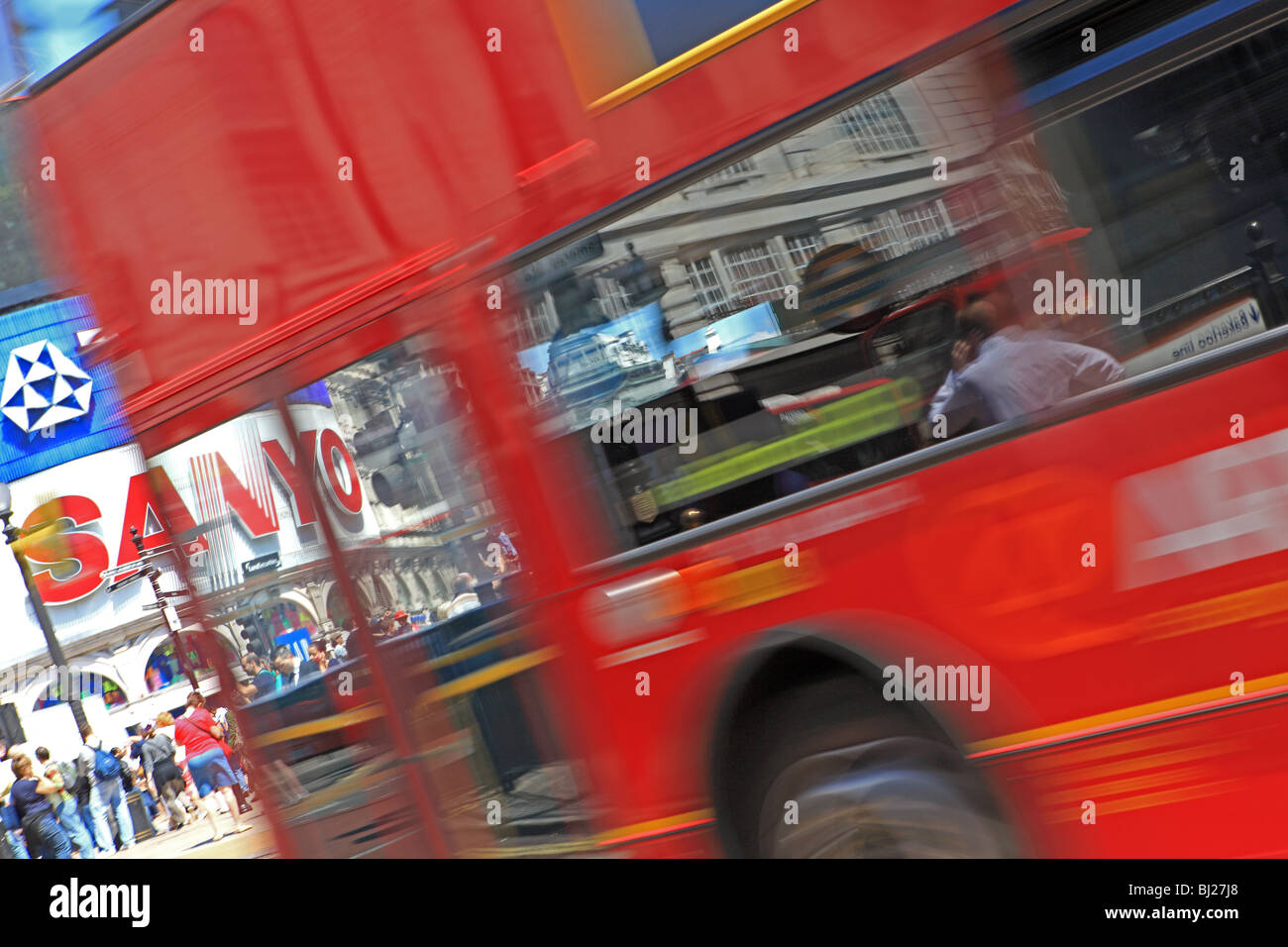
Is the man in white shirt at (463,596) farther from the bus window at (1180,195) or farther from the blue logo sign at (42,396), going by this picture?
the blue logo sign at (42,396)

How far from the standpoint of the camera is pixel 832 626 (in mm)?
3385

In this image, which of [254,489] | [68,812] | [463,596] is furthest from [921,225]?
[68,812]

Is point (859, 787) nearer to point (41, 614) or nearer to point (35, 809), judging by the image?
point (35, 809)

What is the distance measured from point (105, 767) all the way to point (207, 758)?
4.20ft

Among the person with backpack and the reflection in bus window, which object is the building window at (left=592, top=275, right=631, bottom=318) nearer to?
the reflection in bus window

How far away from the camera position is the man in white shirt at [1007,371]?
9.77ft

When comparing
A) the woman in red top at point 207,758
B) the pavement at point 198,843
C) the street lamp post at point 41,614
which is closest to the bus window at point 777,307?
the pavement at point 198,843

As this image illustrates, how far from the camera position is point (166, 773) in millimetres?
12492

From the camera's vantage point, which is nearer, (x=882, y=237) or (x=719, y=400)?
(x=882, y=237)

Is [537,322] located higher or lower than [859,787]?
higher

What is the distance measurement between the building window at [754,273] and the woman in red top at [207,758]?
1022cm

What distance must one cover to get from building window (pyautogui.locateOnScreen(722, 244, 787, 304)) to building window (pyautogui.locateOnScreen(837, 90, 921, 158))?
1.26ft

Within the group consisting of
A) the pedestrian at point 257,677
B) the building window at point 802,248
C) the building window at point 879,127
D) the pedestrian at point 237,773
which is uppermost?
the building window at point 879,127

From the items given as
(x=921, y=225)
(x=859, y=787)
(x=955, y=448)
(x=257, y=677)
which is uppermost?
(x=921, y=225)
